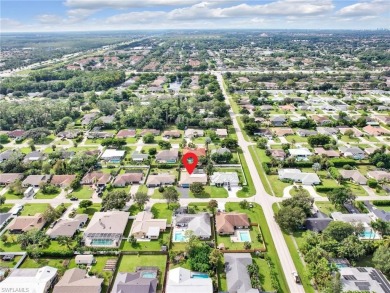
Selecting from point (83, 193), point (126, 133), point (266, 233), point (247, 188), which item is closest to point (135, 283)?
point (266, 233)

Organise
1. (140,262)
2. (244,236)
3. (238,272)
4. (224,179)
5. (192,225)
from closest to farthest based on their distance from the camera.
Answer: (238,272)
(140,262)
(244,236)
(192,225)
(224,179)

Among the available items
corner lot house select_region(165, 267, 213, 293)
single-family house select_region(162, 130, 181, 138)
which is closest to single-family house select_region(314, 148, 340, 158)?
single-family house select_region(162, 130, 181, 138)

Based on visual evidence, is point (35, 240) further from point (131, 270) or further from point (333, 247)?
point (333, 247)

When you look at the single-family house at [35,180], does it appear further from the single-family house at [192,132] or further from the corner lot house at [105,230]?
the single-family house at [192,132]

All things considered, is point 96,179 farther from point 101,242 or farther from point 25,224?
point 101,242

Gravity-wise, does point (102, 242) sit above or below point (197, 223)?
below

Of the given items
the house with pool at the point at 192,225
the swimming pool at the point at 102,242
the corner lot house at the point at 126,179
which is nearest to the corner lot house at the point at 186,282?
the house with pool at the point at 192,225
